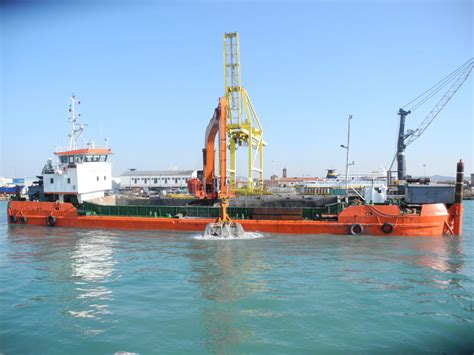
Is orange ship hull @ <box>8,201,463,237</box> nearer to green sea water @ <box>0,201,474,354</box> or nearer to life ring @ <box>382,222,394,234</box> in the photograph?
life ring @ <box>382,222,394,234</box>

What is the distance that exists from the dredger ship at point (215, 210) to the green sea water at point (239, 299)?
302 centimetres

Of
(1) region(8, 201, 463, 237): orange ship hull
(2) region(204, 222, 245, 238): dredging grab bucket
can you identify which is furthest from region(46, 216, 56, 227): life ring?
(2) region(204, 222, 245, 238): dredging grab bucket

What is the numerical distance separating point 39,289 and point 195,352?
22.6ft

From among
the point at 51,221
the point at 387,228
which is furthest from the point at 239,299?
the point at 51,221

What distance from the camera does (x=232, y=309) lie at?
9.66 m

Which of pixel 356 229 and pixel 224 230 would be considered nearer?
pixel 224 230

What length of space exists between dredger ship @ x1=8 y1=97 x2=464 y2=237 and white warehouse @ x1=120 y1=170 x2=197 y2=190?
46844 millimetres

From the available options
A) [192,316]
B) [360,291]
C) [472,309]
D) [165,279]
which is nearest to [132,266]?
[165,279]

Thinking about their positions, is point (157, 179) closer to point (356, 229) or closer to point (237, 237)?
point (237, 237)

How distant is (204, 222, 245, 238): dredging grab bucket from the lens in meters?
20.1

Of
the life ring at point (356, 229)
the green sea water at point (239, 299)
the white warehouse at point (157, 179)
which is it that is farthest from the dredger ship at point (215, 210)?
the white warehouse at point (157, 179)

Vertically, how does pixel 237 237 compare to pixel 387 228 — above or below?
below

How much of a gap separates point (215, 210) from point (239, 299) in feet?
48.1

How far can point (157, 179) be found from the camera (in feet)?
260
